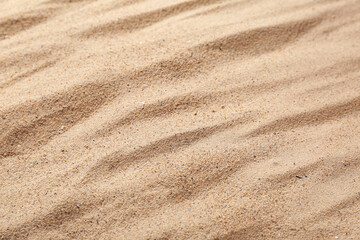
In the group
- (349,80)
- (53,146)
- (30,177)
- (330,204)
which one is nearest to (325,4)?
(349,80)

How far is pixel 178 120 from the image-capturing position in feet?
5.20

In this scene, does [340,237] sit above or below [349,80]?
below

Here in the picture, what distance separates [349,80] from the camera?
1.80 metres

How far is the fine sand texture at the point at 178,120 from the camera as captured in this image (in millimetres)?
1356

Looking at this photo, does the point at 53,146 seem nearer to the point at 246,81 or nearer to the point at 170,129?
the point at 170,129

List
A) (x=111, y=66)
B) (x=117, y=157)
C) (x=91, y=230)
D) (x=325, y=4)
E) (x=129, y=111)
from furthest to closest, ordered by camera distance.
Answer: (x=325, y=4) < (x=111, y=66) < (x=129, y=111) < (x=117, y=157) < (x=91, y=230)

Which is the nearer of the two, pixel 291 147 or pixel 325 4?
pixel 291 147

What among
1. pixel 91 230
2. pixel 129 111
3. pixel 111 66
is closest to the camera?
pixel 91 230

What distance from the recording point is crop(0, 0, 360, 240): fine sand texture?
4.45 ft

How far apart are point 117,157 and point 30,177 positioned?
33 cm

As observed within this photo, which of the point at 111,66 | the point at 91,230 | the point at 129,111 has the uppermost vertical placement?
the point at 111,66

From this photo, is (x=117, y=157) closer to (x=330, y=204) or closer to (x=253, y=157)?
(x=253, y=157)

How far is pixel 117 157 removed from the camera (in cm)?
146

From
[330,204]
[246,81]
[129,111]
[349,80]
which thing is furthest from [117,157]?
[349,80]
